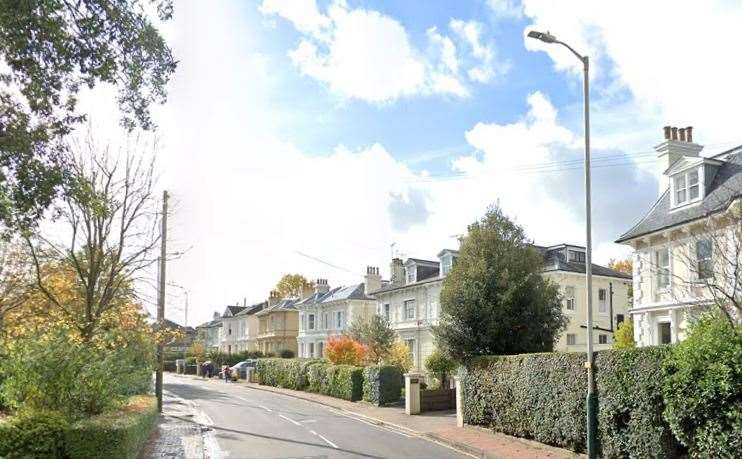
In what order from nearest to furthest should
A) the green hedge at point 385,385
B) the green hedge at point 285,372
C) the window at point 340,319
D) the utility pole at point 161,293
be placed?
the utility pole at point 161,293, the green hedge at point 385,385, the green hedge at point 285,372, the window at point 340,319

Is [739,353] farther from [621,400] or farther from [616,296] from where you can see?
[616,296]

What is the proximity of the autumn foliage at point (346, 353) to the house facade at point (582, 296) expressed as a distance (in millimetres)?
11596

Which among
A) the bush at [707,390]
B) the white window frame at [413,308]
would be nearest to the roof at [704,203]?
the bush at [707,390]

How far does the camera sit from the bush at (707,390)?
38.0 ft

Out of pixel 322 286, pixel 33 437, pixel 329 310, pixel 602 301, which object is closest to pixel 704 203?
pixel 602 301

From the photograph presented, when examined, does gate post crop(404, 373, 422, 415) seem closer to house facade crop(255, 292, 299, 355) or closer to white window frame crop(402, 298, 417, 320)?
white window frame crop(402, 298, 417, 320)

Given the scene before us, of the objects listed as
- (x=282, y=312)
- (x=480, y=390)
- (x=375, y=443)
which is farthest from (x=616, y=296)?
(x=282, y=312)

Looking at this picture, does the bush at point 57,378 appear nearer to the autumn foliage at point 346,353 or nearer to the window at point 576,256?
the autumn foliage at point 346,353

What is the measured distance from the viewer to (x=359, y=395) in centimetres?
3566

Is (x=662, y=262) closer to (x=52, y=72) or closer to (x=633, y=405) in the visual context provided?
(x=633, y=405)

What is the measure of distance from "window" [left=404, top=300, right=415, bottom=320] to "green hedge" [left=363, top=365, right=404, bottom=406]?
13944 millimetres

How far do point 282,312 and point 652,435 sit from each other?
66350 mm

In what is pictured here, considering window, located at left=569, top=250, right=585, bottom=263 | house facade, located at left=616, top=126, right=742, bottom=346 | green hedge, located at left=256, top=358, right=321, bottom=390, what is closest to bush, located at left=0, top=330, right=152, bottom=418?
house facade, located at left=616, top=126, right=742, bottom=346

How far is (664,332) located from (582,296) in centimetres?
1253
